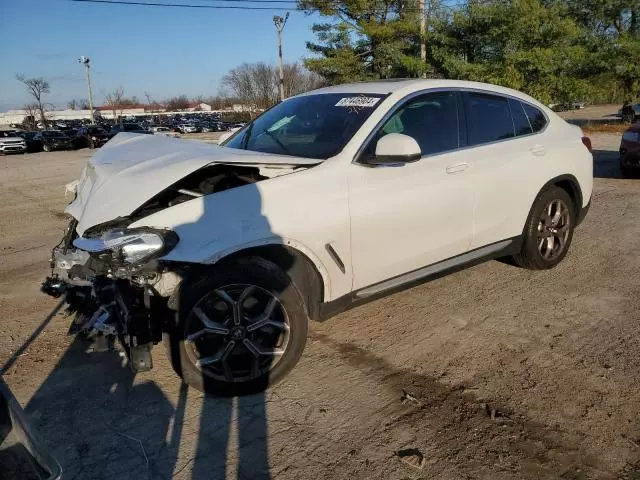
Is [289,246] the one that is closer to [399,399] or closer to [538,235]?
[399,399]

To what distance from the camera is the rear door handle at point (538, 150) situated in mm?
4594

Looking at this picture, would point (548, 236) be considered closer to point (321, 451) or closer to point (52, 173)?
point (321, 451)

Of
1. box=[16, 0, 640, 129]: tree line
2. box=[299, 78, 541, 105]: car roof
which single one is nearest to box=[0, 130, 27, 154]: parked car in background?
box=[16, 0, 640, 129]: tree line

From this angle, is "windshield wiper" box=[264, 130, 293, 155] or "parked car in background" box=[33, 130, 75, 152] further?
"parked car in background" box=[33, 130, 75, 152]

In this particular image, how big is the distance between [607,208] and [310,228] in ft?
20.4

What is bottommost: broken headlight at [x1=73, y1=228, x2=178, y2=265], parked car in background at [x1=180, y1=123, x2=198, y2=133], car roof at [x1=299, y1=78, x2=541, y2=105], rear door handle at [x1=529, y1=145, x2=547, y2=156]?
broken headlight at [x1=73, y1=228, x2=178, y2=265]

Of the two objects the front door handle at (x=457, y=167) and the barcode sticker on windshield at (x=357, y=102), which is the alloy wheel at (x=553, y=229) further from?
the barcode sticker on windshield at (x=357, y=102)

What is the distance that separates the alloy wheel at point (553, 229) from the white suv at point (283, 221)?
0.50 meters

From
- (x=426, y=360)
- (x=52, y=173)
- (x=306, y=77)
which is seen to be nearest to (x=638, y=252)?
(x=426, y=360)

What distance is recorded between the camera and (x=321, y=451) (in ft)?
8.61

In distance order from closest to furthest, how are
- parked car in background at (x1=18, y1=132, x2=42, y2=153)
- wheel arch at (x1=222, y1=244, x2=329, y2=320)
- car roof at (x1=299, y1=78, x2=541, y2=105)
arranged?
wheel arch at (x1=222, y1=244, x2=329, y2=320) < car roof at (x1=299, y1=78, x2=541, y2=105) < parked car in background at (x1=18, y1=132, x2=42, y2=153)

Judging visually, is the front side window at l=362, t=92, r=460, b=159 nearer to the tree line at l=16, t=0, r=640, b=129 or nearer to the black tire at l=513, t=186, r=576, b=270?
the black tire at l=513, t=186, r=576, b=270

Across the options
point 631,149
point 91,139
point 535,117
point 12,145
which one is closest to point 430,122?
point 535,117

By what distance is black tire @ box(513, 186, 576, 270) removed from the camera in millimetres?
4672
